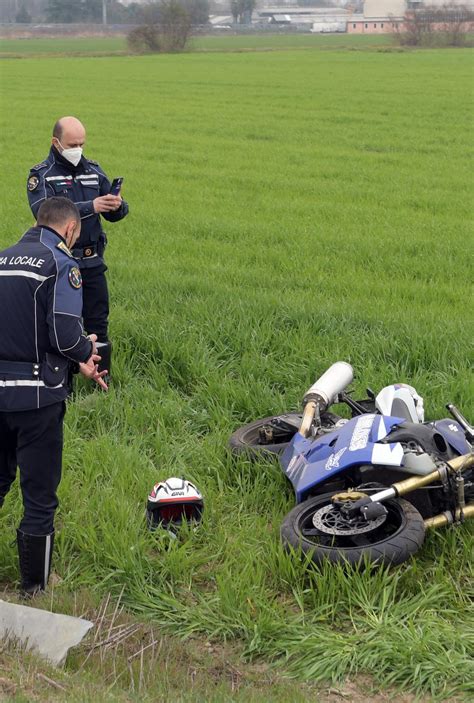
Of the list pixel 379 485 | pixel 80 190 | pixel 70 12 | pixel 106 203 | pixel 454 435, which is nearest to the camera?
pixel 379 485

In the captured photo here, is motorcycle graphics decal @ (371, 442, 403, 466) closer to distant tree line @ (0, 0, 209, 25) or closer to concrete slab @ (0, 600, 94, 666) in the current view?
concrete slab @ (0, 600, 94, 666)

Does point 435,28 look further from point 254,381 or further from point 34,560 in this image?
point 34,560

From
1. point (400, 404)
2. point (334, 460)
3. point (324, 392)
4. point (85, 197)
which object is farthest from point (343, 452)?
point (85, 197)

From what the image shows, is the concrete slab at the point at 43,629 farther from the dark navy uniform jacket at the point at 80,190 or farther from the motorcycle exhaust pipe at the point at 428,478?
the dark navy uniform jacket at the point at 80,190

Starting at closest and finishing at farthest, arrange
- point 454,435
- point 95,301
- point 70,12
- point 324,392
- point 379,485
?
point 379,485 → point 454,435 → point 324,392 → point 95,301 → point 70,12

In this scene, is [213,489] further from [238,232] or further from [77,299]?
[238,232]

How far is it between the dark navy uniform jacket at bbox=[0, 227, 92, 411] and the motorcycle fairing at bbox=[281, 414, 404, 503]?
56.0 inches

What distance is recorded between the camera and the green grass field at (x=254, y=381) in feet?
13.7

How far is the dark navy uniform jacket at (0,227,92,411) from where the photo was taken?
14.8 ft

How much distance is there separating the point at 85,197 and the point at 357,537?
12.5 feet

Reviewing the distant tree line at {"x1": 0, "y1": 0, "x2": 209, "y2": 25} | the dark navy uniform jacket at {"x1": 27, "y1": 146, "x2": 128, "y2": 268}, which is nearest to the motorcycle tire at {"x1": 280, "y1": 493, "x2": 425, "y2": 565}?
the dark navy uniform jacket at {"x1": 27, "y1": 146, "x2": 128, "y2": 268}

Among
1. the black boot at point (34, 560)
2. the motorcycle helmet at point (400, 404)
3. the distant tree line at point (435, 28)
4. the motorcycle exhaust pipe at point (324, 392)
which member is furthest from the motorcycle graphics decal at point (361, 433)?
the distant tree line at point (435, 28)

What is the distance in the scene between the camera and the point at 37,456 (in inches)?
182

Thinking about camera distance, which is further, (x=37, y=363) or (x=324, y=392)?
(x=324, y=392)
